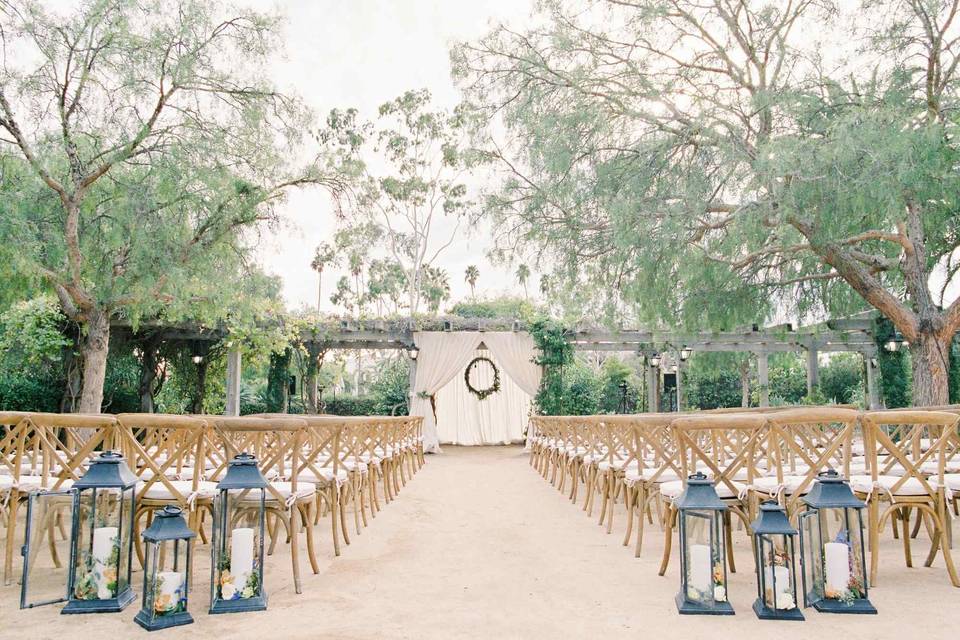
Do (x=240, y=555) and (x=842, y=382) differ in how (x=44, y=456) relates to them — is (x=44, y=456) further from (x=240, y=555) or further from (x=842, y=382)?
(x=842, y=382)

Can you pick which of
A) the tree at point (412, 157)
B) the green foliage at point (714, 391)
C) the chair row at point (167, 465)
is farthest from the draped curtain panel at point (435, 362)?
the chair row at point (167, 465)

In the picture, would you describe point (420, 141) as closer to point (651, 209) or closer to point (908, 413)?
point (651, 209)

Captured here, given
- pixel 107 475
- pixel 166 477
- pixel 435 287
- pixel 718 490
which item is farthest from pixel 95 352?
pixel 435 287

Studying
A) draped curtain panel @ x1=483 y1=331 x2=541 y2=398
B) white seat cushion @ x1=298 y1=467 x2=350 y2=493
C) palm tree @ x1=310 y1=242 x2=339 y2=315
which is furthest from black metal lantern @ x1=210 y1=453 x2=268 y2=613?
palm tree @ x1=310 y1=242 x2=339 y2=315

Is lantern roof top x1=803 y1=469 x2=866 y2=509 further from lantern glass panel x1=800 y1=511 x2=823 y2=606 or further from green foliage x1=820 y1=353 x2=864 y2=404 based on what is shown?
green foliage x1=820 y1=353 x2=864 y2=404

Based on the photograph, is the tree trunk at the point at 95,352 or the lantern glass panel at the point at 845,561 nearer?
the lantern glass panel at the point at 845,561

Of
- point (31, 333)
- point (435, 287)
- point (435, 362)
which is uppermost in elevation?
point (435, 287)

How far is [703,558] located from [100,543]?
244 centimetres

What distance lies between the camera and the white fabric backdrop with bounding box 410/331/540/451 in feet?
40.3

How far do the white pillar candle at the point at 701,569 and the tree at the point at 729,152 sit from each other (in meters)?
4.37

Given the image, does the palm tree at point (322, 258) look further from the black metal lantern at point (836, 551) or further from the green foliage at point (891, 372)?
the black metal lantern at point (836, 551)

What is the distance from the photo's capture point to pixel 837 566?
8.79 feet

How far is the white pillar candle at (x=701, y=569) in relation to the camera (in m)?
2.65

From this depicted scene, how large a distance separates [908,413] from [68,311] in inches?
288
